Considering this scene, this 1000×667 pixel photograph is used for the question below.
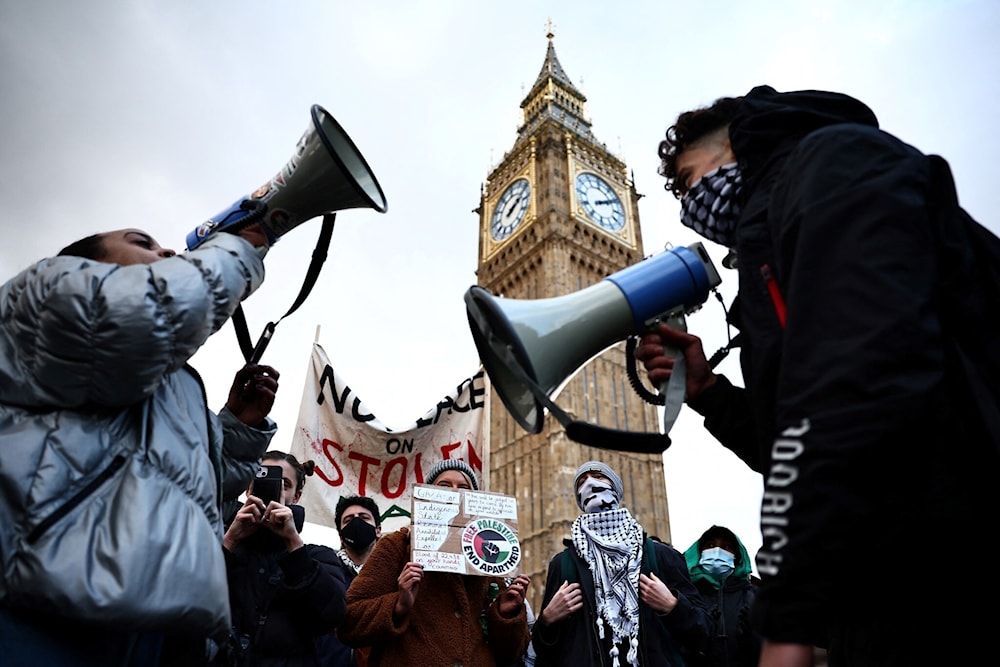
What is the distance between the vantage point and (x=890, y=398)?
75 centimetres

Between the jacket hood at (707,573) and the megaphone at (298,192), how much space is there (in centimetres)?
283

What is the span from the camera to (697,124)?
157cm

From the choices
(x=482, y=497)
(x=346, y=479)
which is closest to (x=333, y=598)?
(x=482, y=497)

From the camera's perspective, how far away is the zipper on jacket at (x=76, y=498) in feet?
3.65

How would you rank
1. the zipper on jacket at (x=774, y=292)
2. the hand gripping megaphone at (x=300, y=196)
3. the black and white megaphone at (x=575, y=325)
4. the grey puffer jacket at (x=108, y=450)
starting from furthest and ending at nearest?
the hand gripping megaphone at (x=300, y=196)
the black and white megaphone at (x=575, y=325)
the grey puffer jacket at (x=108, y=450)
the zipper on jacket at (x=774, y=292)

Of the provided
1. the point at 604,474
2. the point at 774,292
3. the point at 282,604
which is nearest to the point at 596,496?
the point at 604,474

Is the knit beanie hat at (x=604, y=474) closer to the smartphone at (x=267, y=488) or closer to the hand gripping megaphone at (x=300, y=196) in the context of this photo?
the smartphone at (x=267, y=488)

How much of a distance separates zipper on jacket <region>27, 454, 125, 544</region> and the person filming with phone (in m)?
1.07

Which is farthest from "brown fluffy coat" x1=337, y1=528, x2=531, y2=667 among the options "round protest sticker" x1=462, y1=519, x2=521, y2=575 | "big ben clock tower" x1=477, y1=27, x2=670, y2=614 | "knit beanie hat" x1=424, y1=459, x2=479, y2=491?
"big ben clock tower" x1=477, y1=27, x2=670, y2=614

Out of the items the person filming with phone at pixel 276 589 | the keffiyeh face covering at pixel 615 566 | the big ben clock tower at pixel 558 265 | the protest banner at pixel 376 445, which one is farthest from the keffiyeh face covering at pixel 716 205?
the big ben clock tower at pixel 558 265

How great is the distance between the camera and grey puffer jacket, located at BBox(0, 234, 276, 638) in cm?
111

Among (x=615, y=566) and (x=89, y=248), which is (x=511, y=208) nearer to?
(x=615, y=566)

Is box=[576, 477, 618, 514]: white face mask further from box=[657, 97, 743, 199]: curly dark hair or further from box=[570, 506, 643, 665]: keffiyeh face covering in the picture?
box=[657, 97, 743, 199]: curly dark hair

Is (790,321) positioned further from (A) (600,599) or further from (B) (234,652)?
(A) (600,599)
